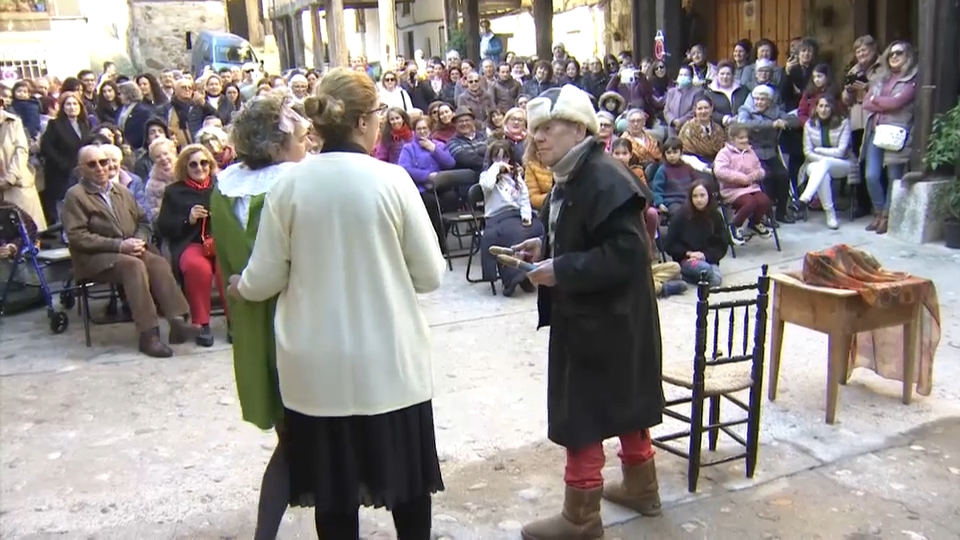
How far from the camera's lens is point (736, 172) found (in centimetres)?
743

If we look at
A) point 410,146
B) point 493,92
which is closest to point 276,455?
point 410,146

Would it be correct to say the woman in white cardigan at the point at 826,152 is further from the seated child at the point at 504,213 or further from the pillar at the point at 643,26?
the pillar at the point at 643,26

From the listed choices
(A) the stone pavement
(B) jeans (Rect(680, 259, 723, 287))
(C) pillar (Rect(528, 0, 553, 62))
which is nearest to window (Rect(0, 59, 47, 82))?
(C) pillar (Rect(528, 0, 553, 62))

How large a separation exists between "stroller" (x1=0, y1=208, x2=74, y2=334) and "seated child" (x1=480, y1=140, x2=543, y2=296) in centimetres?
288

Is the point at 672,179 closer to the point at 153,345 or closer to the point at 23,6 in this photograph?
the point at 153,345

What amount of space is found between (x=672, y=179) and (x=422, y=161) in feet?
6.61

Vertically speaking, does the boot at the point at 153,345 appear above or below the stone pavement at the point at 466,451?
above

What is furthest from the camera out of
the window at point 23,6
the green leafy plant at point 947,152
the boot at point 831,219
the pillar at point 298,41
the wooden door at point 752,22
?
the pillar at point 298,41

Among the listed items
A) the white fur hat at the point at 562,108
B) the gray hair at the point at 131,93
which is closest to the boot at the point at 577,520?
the white fur hat at the point at 562,108

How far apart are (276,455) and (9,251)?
4.26 metres

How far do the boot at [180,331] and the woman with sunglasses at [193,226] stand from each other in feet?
0.15

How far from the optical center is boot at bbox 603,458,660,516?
10.3 feet

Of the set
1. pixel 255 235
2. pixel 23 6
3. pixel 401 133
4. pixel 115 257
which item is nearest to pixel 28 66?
pixel 23 6

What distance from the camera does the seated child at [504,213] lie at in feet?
21.3
